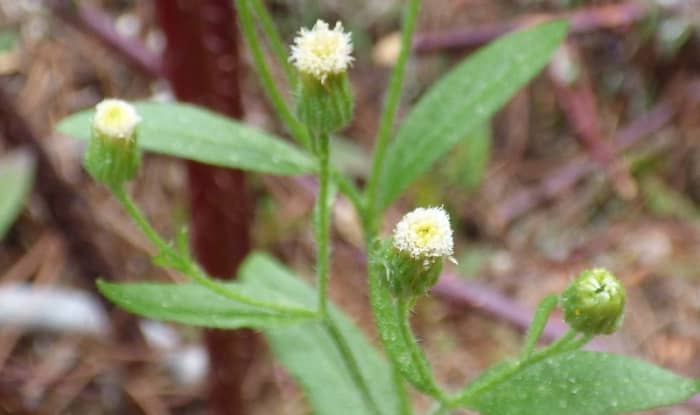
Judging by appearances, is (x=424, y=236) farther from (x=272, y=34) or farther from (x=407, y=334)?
(x=272, y=34)

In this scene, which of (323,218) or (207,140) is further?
(207,140)

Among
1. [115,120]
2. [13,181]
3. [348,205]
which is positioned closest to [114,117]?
[115,120]

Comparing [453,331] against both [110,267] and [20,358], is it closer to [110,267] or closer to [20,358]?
[110,267]

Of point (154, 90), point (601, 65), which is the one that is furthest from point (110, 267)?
point (601, 65)

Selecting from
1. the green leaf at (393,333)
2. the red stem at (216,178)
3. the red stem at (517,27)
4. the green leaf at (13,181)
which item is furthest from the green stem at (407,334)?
the red stem at (517,27)

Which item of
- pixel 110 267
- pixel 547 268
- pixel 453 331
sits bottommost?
pixel 110 267

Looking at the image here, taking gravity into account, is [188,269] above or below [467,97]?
below

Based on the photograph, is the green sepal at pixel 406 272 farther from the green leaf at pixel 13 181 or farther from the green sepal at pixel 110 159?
the green leaf at pixel 13 181
